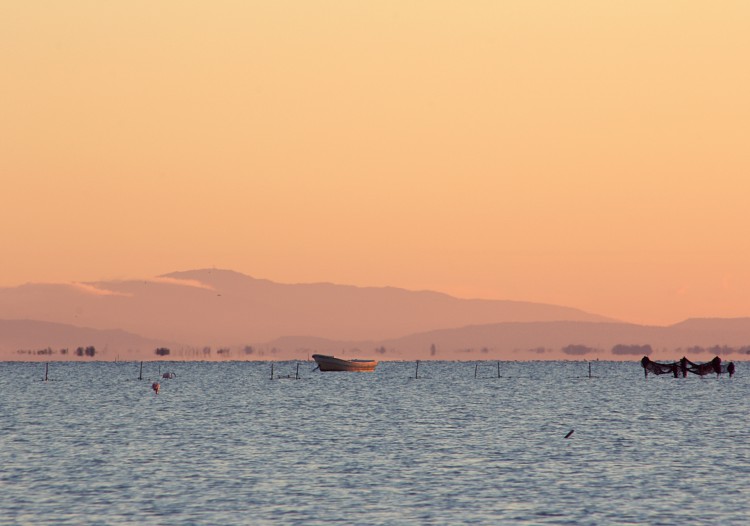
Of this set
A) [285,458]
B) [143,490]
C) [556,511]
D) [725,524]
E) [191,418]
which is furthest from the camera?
[191,418]

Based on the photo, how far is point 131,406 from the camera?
13962 cm

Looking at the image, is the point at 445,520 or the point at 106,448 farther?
the point at 106,448

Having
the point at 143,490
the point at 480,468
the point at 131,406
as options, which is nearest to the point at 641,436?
the point at 480,468

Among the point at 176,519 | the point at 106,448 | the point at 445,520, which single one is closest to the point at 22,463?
the point at 106,448

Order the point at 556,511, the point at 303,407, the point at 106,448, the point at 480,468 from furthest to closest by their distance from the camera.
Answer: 1. the point at 303,407
2. the point at 106,448
3. the point at 480,468
4. the point at 556,511

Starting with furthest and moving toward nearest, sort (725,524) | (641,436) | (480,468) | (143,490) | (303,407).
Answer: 1. (303,407)
2. (641,436)
3. (480,468)
4. (143,490)
5. (725,524)

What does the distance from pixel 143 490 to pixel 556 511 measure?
19.6 m

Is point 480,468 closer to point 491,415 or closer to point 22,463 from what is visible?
point 22,463

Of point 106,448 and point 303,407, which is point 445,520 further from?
point 303,407

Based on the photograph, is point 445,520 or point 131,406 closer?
point 445,520

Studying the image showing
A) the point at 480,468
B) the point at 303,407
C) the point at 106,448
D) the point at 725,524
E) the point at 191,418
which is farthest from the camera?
the point at 303,407

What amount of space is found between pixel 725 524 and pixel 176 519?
21.8 m

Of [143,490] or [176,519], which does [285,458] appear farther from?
[176,519]

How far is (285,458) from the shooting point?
230 feet
